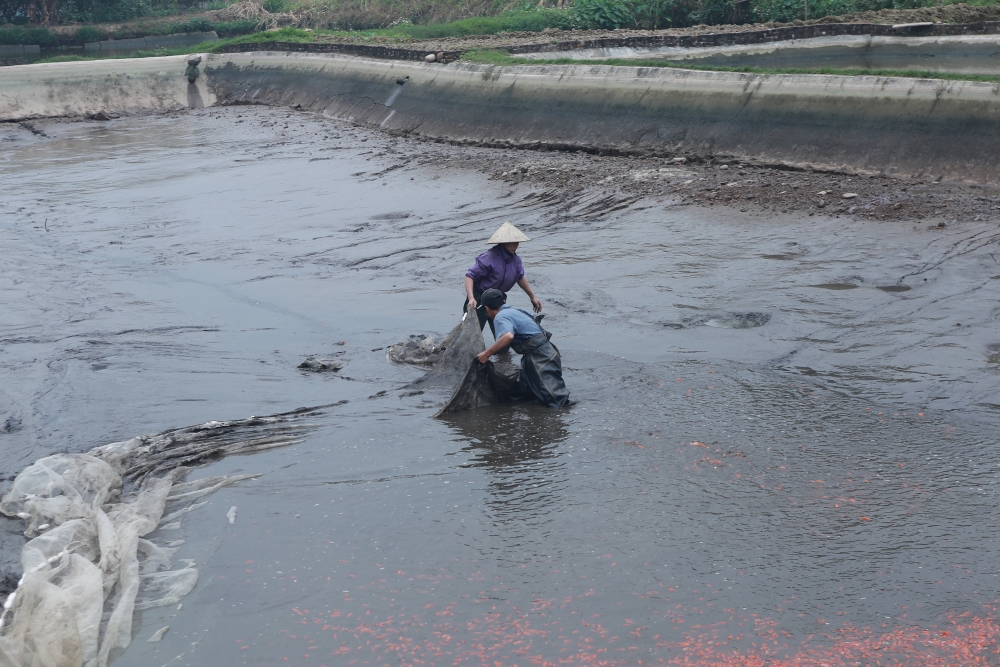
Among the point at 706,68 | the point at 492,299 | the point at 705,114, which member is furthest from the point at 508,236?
the point at 706,68

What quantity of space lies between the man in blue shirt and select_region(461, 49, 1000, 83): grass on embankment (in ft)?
26.6

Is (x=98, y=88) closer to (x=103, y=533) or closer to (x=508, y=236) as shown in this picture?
(x=508, y=236)

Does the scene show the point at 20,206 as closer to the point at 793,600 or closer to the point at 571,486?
the point at 571,486

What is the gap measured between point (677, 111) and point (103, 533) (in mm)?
11864

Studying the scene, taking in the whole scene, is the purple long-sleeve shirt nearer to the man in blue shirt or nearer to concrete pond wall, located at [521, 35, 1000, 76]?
the man in blue shirt

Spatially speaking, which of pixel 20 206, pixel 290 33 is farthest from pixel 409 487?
pixel 290 33

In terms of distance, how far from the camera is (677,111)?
1514 cm

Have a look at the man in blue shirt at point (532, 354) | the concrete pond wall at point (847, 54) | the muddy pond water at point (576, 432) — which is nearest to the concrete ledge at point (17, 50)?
the concrete pond wall at point (847, 54)

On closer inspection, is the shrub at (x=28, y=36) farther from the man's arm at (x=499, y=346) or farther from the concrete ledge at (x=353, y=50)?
the man's arm at (x=499, y=346)

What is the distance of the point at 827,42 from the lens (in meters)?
19.0

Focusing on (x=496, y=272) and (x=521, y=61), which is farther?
(x=521, y=61)

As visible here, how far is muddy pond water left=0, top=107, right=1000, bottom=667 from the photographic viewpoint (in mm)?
4730

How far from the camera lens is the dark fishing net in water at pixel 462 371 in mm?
7293

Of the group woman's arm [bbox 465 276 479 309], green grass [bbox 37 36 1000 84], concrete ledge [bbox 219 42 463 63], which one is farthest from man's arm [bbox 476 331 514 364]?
concrete ledge [bbox 219 42 463 63]
